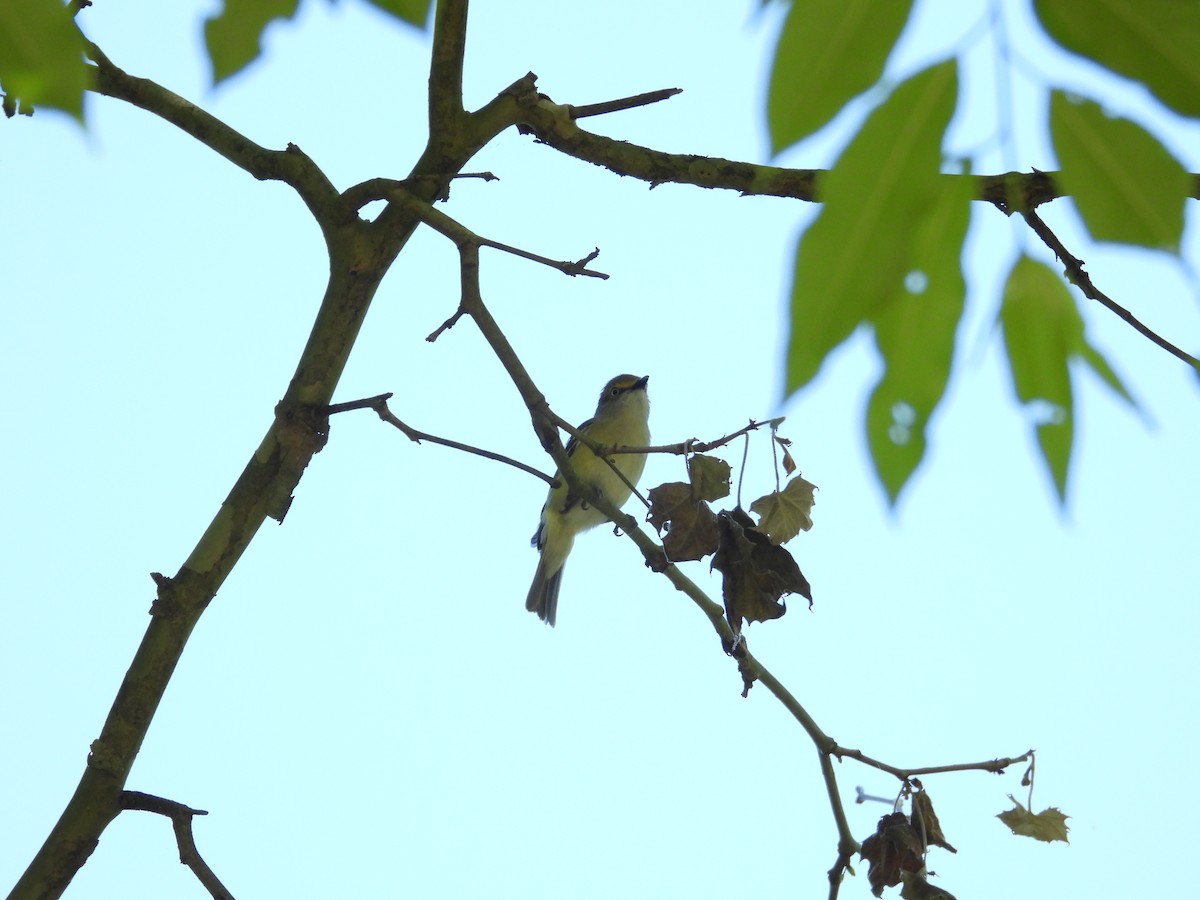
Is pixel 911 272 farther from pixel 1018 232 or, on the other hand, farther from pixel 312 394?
pixel 312 394

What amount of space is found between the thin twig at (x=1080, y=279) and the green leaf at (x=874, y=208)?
60 cm

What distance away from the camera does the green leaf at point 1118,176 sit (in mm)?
892

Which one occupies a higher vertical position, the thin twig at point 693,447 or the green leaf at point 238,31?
the thin twig at point 693,447

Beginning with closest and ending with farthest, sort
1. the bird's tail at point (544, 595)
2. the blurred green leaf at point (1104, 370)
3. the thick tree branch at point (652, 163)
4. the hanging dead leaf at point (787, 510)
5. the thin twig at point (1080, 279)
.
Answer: the blurred green leaf at point (1104, 370), the thin twig at point (1080, 279), the thick tree branch at point (652, 163), the hanging dead leaf at point (787, 510), the bird's tail at point (544, 595)

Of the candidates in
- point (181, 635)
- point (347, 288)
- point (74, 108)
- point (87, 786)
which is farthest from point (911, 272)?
point (87, 786)

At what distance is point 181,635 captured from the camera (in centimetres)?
224

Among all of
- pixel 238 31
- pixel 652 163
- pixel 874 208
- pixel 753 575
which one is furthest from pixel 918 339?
pixel 753 575

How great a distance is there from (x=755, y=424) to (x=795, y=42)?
1.37 m

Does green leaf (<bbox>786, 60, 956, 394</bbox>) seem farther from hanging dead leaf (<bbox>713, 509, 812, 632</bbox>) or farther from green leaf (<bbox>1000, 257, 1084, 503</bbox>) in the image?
hanging dead leaf (<bbox>713, 509, 812, 632</bbox>)

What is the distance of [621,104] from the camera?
2.29 meters

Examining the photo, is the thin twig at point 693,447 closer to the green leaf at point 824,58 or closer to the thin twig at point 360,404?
the thin twig at point 360,404

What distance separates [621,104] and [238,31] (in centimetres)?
141

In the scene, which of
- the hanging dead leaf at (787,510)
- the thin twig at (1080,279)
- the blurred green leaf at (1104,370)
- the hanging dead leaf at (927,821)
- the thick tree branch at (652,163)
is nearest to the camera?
the blurred green leaf at (1104,370)

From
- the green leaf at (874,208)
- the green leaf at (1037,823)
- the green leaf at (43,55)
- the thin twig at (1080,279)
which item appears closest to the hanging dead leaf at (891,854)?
the green leaf at (1037,823)
